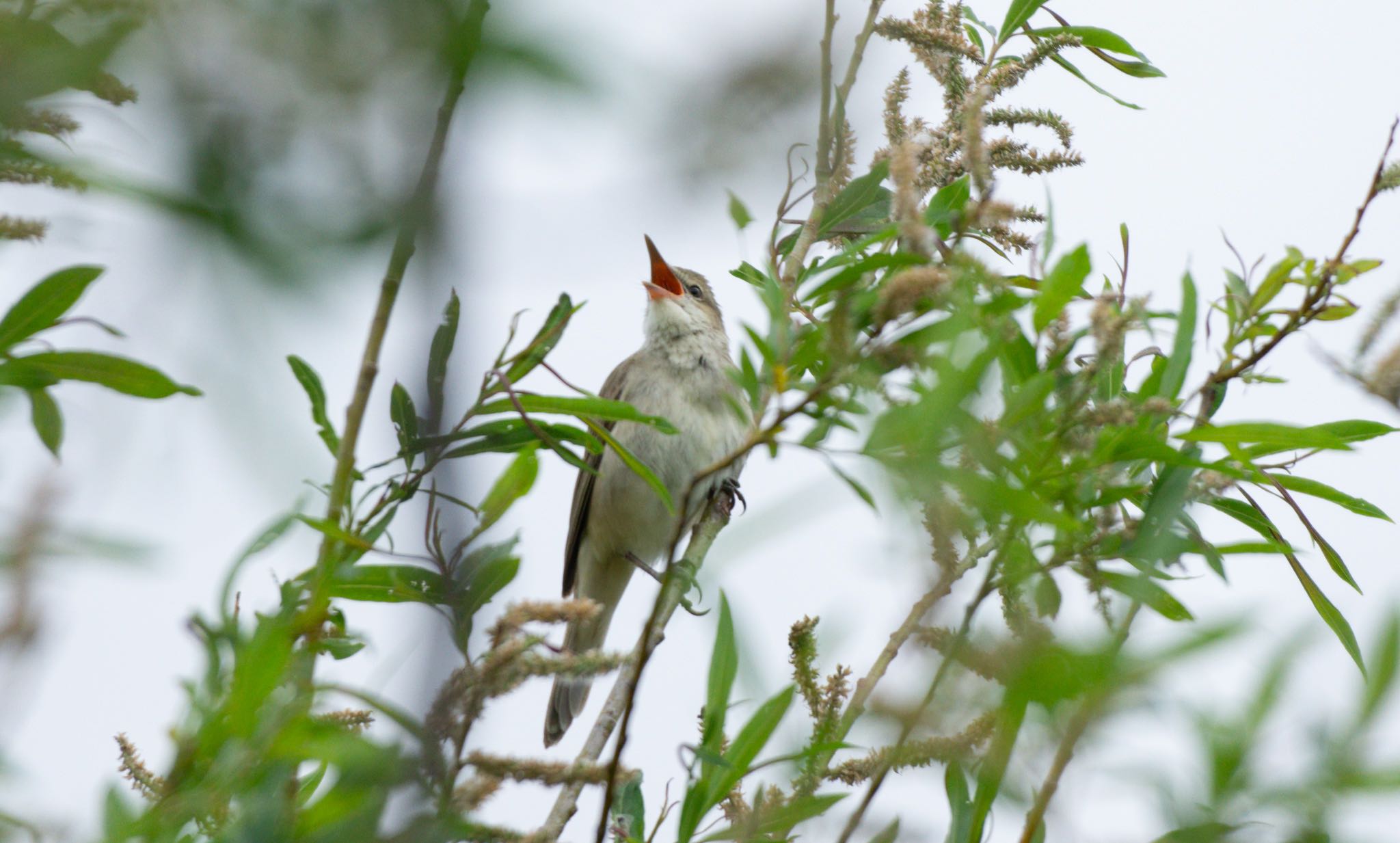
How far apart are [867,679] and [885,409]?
0.63 m

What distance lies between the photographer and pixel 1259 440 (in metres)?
2.26

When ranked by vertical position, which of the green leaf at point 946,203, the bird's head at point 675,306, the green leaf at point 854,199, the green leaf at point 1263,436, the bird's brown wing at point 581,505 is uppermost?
the bird's head at point 675,306

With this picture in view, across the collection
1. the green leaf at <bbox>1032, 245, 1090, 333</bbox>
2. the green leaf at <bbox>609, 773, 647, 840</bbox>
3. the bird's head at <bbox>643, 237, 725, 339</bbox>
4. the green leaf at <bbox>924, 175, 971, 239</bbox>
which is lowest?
the green leaf at <bbox>609, 773, 647, 840</bbox>

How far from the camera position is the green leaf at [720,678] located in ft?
7.12

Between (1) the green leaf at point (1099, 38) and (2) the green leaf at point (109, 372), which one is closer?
(2) the green leaf at point (109, 372)

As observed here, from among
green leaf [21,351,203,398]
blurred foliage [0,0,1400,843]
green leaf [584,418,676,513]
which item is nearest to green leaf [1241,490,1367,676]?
blurred foliage [0,0,1400,843]

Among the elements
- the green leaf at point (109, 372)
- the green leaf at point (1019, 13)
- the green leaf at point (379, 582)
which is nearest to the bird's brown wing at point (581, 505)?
the green leaf at point (1019, 13)

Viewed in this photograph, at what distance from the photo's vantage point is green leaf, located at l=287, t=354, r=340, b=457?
128cm

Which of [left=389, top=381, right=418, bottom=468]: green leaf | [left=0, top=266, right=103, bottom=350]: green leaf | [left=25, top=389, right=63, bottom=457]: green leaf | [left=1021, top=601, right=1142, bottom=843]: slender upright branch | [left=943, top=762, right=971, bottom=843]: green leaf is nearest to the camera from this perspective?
[left=1021, top=601, right=1142, bottom=843]: slender upright branch

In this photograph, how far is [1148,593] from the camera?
1651mm

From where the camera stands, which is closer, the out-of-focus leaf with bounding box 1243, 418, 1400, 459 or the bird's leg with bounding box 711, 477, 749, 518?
the out-of-focus leaf with bounding box 1243, 418, 1400, 459

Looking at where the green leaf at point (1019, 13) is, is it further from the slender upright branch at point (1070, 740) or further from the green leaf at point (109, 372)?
the green leaf at point (109, 372)

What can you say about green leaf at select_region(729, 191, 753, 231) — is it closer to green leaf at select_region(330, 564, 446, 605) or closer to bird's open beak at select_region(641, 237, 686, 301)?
green leaf at select_region(330, 564, 446, 605)

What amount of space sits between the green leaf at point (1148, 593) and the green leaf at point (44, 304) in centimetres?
137
